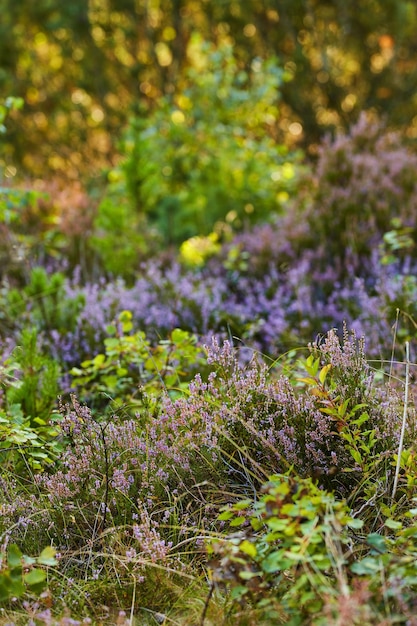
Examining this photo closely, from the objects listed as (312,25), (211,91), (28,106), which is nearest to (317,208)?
(211,91)

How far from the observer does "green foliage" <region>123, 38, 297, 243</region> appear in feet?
20.6

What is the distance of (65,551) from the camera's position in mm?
2244

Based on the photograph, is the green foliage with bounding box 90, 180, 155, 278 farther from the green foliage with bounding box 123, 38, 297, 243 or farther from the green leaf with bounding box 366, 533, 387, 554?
the green leaf with bounding box 366, 533, 387, 554

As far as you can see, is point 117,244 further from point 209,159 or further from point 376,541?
point 376,541

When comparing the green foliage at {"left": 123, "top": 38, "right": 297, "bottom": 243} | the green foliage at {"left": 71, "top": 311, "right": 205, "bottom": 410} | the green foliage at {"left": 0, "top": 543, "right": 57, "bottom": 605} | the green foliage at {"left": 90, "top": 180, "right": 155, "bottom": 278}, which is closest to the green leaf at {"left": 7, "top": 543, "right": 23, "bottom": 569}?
the green foliage at {"left": 0, "top": 543, "right": 57, "bottom": 605}

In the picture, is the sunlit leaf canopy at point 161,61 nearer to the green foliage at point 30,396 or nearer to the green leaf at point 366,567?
the green foliage at point 30,396

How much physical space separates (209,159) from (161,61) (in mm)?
4385

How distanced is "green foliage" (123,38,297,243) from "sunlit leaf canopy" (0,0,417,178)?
123 cm

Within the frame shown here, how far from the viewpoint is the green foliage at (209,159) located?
6277 mm

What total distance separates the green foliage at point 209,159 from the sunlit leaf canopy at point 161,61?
123 centimetres

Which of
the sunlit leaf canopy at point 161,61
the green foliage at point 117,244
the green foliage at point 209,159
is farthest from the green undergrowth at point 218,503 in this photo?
the sunlit leaf canopy at point 161,61

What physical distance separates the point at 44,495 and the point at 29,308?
1.88 metres

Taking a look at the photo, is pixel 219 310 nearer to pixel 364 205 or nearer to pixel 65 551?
pixel 364 205

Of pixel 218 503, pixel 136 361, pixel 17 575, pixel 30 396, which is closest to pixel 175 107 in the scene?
pixel 136 361
